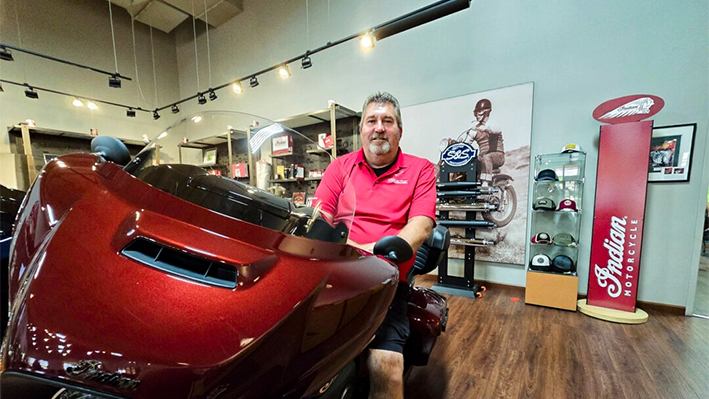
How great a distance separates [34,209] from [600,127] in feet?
11.6

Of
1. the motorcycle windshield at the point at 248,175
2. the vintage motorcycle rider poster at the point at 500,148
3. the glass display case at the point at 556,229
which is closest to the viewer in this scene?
the motorcycle windshield at the point at 248,175

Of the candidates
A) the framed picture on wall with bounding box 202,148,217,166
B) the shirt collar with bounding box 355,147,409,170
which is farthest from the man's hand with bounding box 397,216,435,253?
the framed picture on wall with bounding box 202,148,217,166

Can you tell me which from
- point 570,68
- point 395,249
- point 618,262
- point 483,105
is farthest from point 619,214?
point 395,249

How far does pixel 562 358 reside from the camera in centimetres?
174

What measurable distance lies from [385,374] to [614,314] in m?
2.63

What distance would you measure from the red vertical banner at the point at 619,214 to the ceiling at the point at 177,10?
19.9ft

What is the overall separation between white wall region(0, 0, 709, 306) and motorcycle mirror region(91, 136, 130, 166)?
3.12 metres

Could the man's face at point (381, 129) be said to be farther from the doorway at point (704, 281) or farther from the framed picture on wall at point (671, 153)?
the doorway at point (704, 281)

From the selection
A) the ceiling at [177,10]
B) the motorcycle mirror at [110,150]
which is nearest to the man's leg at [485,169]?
the motorcycle mirror at [110,150]

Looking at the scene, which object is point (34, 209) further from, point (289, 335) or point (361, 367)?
point (361, 367)

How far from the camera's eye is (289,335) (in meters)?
0.35

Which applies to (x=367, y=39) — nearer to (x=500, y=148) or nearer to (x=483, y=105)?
(x=483, y=105)

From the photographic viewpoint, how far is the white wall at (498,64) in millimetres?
2301

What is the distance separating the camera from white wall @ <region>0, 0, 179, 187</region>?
4.18m
